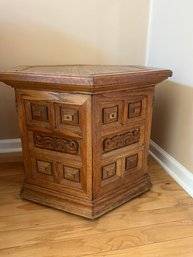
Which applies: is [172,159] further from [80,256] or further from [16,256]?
[16,256]

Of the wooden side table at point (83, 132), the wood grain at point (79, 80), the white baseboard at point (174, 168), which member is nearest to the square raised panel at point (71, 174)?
the wooden side table at point (83, 132)

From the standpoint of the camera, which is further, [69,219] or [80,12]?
[80,12]

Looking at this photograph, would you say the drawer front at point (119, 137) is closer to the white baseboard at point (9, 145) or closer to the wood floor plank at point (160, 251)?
the wood floor plank at point (160, 251)

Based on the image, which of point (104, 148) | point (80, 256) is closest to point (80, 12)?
point (104, 148)

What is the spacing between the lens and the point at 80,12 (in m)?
1.38

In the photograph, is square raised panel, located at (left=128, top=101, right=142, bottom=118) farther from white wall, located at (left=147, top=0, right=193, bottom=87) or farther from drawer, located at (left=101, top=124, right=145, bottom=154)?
white wall, located at (left=147, top=0, right=193, bottom=87)

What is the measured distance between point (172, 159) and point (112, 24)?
2.79ft

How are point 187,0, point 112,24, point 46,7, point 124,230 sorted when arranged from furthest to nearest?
point 112,24 → point 46,7 → point 187,0 → point 124,230

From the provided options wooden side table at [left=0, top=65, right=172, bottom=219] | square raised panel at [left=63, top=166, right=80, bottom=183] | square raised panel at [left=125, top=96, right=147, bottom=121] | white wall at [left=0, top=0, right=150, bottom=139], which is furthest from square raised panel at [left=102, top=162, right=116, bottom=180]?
white wall at [left=0, top=0, right=150, bottom=139]

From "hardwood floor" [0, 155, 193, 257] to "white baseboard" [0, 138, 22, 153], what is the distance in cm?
43

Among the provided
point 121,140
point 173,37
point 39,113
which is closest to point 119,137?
point 121,140

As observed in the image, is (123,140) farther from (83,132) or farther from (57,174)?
(57,174)

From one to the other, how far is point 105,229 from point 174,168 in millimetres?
556

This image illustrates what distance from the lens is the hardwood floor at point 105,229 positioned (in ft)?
2.76
